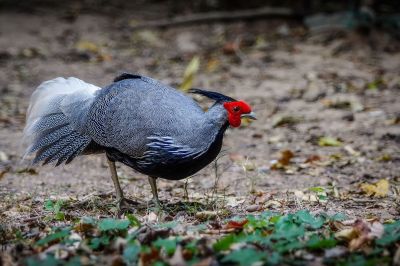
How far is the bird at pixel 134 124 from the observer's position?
409 centimetres

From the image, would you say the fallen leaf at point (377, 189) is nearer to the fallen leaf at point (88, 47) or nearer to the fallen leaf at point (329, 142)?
the fallen leaf at point (329, 142)

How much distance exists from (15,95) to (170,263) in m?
6.42

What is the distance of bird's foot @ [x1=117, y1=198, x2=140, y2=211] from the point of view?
4590 millimetres

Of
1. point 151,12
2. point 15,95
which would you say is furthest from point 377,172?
point 151,12

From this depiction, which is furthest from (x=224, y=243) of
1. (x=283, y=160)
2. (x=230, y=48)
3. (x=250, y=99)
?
(x=230, y=48)

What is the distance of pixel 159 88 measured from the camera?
4.44m

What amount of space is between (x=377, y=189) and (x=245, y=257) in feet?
8.12

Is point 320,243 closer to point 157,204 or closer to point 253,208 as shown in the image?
point 253,208

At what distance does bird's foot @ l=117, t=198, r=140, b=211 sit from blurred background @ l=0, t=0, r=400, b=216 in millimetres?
495

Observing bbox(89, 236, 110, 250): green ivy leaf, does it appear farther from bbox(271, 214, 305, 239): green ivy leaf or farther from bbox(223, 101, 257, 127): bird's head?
bbox(223, 101, 257, 127): bird's head

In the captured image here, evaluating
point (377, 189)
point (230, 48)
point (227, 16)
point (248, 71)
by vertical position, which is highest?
point (227, 16)

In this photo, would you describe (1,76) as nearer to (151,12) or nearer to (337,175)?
(151,12)

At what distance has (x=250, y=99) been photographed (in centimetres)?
845

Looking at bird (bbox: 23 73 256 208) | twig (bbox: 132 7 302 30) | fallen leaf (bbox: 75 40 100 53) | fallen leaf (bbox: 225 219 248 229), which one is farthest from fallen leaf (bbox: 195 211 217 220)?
twig (bbox: 132 7 302 30)
